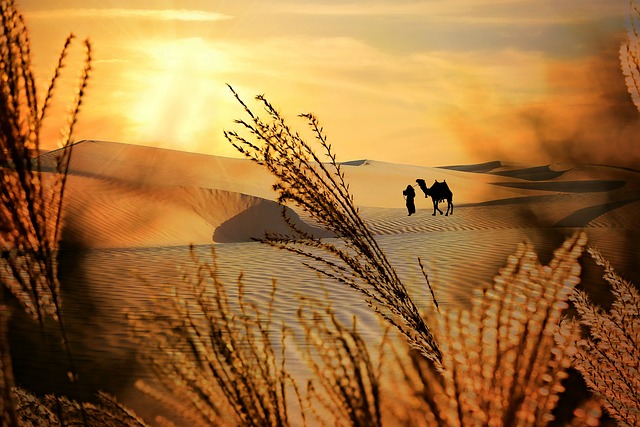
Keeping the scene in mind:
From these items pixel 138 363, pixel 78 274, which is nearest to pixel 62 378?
pixel 138 363

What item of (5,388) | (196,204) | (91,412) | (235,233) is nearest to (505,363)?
(91,412)

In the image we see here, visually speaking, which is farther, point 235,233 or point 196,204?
point 196,204

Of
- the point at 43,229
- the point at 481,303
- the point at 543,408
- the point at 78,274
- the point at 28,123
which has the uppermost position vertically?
the point at 28,123

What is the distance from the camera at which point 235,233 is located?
90.5ft

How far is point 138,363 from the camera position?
6.54 meters

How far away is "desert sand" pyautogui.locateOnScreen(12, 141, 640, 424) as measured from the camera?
8570mm

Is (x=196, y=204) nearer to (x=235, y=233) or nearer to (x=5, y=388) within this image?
(x=235, y=233)

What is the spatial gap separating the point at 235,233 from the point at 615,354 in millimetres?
25727

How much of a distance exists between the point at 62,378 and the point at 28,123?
510cm

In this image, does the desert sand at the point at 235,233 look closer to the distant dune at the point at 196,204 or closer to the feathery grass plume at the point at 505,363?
the distant dune at the point at 196,204

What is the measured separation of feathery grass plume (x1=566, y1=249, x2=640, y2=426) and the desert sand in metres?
0.57

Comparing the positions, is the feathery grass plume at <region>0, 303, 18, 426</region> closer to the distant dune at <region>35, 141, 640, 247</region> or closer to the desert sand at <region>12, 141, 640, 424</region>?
the desert sand at <region>12, 141, 640, 424</region>

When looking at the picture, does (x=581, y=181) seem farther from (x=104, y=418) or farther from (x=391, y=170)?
(x=104, y=418)

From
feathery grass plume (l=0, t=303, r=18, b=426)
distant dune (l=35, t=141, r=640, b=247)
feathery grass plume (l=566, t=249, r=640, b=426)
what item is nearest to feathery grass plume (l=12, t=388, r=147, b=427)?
feathery grass plume (l=0, t=303, r=18, b=426)
